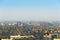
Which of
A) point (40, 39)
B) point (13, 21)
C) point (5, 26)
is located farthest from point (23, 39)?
A: point (13, 21)

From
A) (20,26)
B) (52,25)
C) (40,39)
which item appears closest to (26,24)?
(20,26)

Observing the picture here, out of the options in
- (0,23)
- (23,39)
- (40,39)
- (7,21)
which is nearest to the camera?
(23,39)

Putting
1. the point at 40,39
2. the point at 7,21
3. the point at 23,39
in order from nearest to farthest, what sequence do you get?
the point at 23,39 < the point at 40,39 < the point at 7,21

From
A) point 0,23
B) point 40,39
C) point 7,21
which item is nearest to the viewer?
point 40,39

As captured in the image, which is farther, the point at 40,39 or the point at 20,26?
the point at 20,26

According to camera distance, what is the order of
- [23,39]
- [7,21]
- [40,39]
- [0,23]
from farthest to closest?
[7,21] < [0,23] < [40,39] < [23,39]

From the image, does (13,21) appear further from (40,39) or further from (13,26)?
(40,39)

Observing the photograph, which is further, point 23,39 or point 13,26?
point 13,26

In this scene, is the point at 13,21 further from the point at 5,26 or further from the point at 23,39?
the point at 23,39
